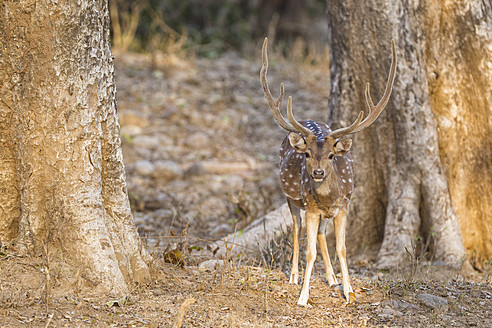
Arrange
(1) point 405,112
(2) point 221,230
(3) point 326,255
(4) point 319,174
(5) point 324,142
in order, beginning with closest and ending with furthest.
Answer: (4) point 319,174, (5) point 324,142, (3) point 326,255, (1) point 405,112, (2) point 221,230

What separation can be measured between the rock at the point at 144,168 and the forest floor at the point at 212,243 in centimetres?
1

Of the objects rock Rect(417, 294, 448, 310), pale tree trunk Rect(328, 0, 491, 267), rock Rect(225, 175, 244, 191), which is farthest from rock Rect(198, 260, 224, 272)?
rock Rect(225, 175, 244, 191)

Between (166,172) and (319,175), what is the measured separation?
497 cm

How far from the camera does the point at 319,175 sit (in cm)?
485

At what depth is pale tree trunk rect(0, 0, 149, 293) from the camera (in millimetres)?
4461

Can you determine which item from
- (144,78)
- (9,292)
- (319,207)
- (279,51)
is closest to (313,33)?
(279,51)

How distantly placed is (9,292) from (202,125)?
22.5ft

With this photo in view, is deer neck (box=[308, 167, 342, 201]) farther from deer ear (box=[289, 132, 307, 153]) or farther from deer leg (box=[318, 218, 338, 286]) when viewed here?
deer leg (box=[318, 218, 338, 286])

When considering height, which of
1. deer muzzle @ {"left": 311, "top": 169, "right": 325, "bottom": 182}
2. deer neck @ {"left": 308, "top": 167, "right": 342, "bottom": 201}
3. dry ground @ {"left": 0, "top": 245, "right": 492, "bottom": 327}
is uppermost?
deer muzzle @ {"left": 311, "top": 169, "right": 325, "bottom": 182}

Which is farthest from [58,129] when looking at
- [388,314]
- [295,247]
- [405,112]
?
[405,112]

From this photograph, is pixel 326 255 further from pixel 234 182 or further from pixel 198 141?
pixel 198 141

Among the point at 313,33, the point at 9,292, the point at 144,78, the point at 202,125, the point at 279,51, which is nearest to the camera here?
the point at 9,292

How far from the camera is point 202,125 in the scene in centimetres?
1096

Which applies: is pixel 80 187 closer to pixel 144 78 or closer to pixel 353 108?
pixel 353 108
